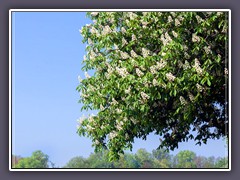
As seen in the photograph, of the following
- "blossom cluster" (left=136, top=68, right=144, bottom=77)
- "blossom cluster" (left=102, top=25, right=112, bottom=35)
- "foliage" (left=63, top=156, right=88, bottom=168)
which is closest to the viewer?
"foliage" (left=63, top=156, right=88, bottom=168)

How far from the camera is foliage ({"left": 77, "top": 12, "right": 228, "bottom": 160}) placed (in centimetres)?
398

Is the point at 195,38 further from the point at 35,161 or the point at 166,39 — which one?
the point at 35,161

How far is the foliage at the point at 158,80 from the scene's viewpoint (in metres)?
3.98

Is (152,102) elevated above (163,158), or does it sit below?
above

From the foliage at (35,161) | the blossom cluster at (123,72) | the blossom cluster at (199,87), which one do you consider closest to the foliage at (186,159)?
the blossom cluster at (199,87)

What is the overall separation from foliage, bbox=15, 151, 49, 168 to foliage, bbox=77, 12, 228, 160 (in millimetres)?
332

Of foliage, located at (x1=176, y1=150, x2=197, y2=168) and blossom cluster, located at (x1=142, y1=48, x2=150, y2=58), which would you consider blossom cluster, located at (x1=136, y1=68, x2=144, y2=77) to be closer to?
blossom cluster, located at (x1=142, y1=48, x2=150, y2=58)

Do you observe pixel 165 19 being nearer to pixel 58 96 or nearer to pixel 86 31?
pixel 86 31

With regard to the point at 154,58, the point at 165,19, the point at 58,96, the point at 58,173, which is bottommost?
the point at 58,173

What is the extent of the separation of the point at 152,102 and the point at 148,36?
533 millimetres

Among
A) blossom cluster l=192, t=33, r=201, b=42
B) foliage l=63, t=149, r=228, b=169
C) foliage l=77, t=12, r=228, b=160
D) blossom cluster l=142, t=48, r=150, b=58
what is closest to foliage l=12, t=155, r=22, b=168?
foliage l=63, t=149, r=228, b=169

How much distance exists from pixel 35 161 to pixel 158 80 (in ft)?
3.65

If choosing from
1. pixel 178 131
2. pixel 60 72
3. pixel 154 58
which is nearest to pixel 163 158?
pixel 178 131

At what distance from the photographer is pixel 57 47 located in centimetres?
396
